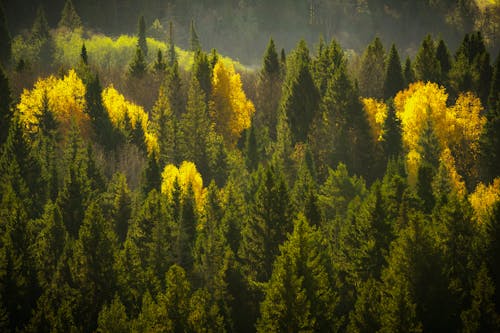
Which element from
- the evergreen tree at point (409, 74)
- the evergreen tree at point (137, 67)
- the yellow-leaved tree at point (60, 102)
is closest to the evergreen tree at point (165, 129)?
the yellow-leaved tree at point (60, 102)

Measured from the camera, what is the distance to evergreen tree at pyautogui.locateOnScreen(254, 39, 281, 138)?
9656 centimetres

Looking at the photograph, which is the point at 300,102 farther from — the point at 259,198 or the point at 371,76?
the point at 259,198

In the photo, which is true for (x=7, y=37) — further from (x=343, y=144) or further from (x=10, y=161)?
(x=343, y=144)

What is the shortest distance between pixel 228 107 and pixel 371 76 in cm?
1937

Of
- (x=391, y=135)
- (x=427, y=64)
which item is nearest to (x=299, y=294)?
(x=391, y=135)

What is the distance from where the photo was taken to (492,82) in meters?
85.4

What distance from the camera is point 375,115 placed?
87.0 meters

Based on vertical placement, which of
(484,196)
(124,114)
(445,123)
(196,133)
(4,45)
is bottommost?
(484,196)

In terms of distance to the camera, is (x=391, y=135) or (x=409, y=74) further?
(x=409, y=74)

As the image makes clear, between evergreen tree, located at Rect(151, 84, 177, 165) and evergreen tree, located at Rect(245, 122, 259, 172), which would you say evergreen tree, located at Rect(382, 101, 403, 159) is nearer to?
evergreen tree, located at Rect(245, 122, 259, 172)

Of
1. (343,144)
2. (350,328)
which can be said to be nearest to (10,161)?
(343,144)

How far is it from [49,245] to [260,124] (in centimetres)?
4146

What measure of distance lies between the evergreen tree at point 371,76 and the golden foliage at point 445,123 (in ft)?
33.7

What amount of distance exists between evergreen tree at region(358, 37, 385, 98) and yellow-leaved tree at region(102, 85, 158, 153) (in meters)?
28.1
